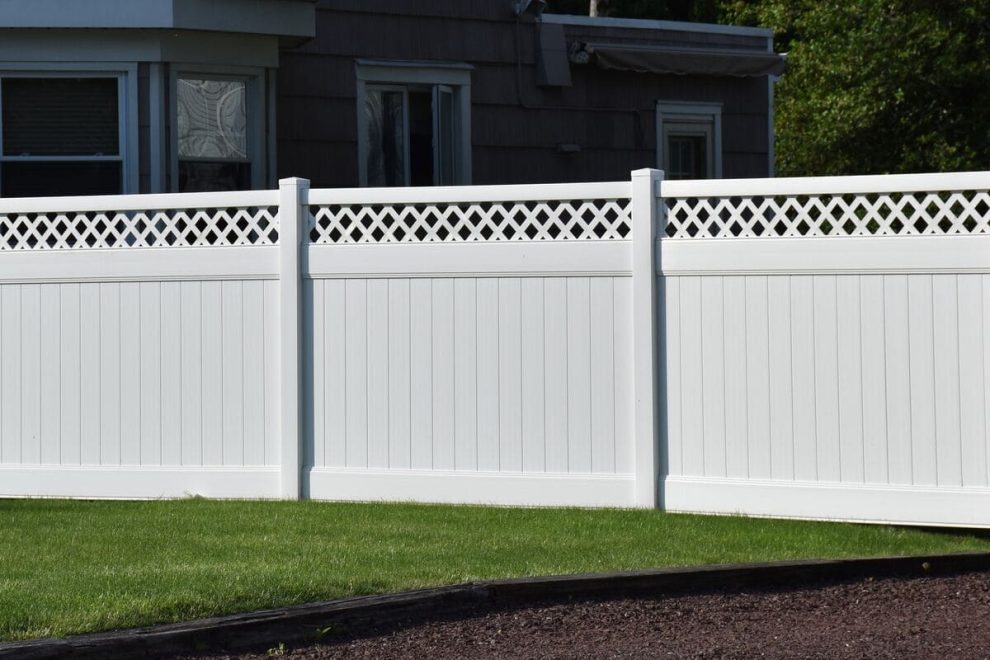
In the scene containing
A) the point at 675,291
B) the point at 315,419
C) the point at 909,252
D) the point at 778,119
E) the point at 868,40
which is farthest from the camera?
the point at 778,119

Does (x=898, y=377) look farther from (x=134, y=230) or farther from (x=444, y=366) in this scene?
(x=134, y=230)

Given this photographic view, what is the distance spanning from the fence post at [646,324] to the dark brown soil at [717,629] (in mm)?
1646

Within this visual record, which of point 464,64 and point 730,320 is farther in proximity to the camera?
point 464,64

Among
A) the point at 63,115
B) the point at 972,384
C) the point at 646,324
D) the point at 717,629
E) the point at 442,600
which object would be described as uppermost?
the point at 63,115

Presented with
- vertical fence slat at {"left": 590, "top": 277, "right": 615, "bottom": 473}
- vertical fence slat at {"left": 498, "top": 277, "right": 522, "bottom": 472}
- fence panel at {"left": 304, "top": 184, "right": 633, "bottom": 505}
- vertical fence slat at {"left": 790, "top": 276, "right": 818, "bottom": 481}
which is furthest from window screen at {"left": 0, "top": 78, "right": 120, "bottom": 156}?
vertical fence slat at {"left": 790, "top": 276, "right": 818, "bottom": 481}

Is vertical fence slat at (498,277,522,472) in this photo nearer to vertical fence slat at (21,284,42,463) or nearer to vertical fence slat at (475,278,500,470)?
vertical fence slat at (475,278,500,470)

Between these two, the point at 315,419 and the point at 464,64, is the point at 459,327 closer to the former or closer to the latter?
the point at 315,419

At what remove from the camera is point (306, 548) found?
291 inches

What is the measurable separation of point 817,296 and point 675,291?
0.79 meters

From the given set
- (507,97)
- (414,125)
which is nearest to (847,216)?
(414,125)

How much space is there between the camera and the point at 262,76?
12430 mm

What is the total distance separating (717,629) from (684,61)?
9.77m

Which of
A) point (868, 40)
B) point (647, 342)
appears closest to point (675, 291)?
point (647, 342)

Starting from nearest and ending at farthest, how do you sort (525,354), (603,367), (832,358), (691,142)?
1. (832,358)
2. (603,367)
3. (525,354)
4. (691,142)
